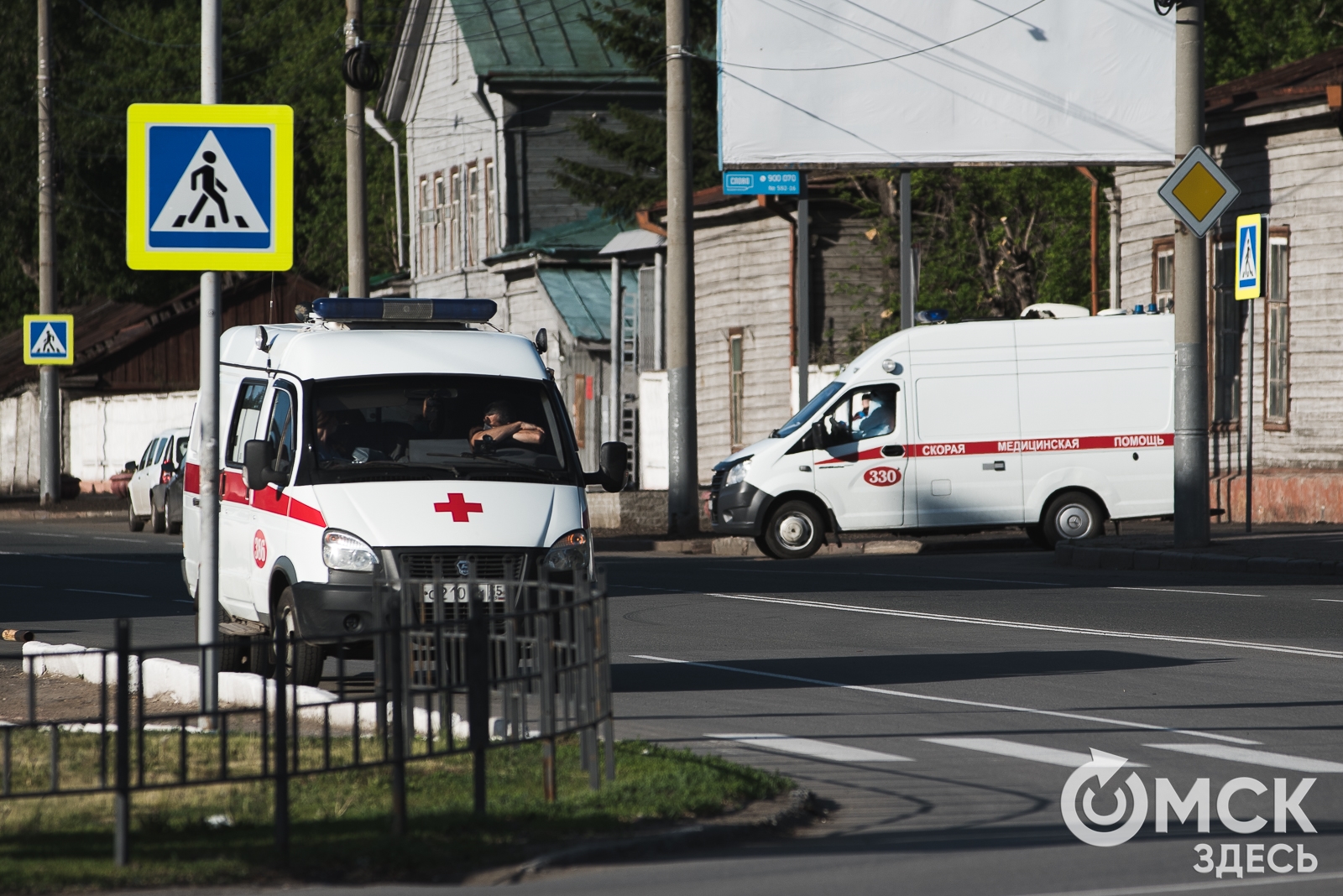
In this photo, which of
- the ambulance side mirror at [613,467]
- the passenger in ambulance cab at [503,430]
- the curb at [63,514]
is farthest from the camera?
the curb at [63,514]

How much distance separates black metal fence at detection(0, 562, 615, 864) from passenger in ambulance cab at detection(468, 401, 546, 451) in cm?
395

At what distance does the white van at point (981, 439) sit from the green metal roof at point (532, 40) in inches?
913

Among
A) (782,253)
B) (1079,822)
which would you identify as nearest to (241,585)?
(1079,822)

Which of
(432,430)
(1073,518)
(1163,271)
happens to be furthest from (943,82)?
(432,430)

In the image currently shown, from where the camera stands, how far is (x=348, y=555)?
11.3 meters

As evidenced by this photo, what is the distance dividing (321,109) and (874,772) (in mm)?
68410

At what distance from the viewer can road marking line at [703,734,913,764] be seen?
9.09 metres

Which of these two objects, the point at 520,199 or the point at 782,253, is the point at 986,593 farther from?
the point at 520,199

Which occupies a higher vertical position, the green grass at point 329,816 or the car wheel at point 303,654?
the car wheel at point 303,654

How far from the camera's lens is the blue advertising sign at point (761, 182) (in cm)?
2677

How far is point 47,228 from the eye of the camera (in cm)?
4112

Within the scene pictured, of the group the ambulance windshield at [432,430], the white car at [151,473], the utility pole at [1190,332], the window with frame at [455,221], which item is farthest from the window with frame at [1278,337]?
the window with frame at [455,221]

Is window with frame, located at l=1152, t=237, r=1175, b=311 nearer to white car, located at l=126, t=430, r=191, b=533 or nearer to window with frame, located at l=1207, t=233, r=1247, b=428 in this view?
window with frame, located at l=1207, t=233, r=1247, b=428

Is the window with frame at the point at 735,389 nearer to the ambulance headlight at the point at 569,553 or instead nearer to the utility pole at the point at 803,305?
the utility pole at the point at 803,305
